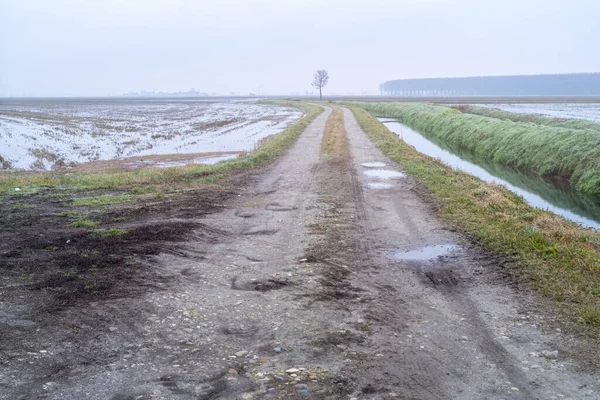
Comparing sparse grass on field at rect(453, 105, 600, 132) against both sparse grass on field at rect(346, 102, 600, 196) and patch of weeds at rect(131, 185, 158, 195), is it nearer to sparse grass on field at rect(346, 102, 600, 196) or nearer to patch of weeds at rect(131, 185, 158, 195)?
sparse grass on field at rect(346, 102, 600, 196)

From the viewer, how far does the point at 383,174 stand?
19.9 m

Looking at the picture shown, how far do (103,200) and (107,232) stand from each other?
3.53 m

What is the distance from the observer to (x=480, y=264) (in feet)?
32.1

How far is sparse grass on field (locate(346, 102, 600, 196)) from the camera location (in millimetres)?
22266

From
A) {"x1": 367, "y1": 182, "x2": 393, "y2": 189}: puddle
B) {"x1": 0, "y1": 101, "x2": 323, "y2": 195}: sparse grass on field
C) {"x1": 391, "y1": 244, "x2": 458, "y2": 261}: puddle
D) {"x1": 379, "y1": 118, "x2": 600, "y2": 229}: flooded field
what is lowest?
{"x1": 379, "y1": 118, "x2": 600, "y2": 229}: flooded field

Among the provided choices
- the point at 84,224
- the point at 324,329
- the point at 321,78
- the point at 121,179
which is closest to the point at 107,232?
the point at 84,224

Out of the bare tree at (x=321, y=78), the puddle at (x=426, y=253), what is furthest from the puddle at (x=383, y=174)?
the bare tree at (x=321, y=78)

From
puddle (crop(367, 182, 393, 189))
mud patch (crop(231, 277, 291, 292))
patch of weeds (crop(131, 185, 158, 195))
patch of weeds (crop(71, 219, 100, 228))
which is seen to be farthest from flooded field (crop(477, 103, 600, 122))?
mud patch (crop(231, 277, 291, 292))

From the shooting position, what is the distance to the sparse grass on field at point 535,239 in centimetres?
813

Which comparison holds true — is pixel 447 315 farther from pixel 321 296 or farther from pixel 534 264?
pixel 534 264

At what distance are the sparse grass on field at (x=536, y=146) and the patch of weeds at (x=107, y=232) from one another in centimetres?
1712

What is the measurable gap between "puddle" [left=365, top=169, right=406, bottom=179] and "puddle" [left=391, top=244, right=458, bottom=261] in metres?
8.42

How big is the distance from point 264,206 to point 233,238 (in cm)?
326

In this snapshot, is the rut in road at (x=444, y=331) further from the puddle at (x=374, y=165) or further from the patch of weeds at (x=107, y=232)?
the puddle at (x=374, y=165)
